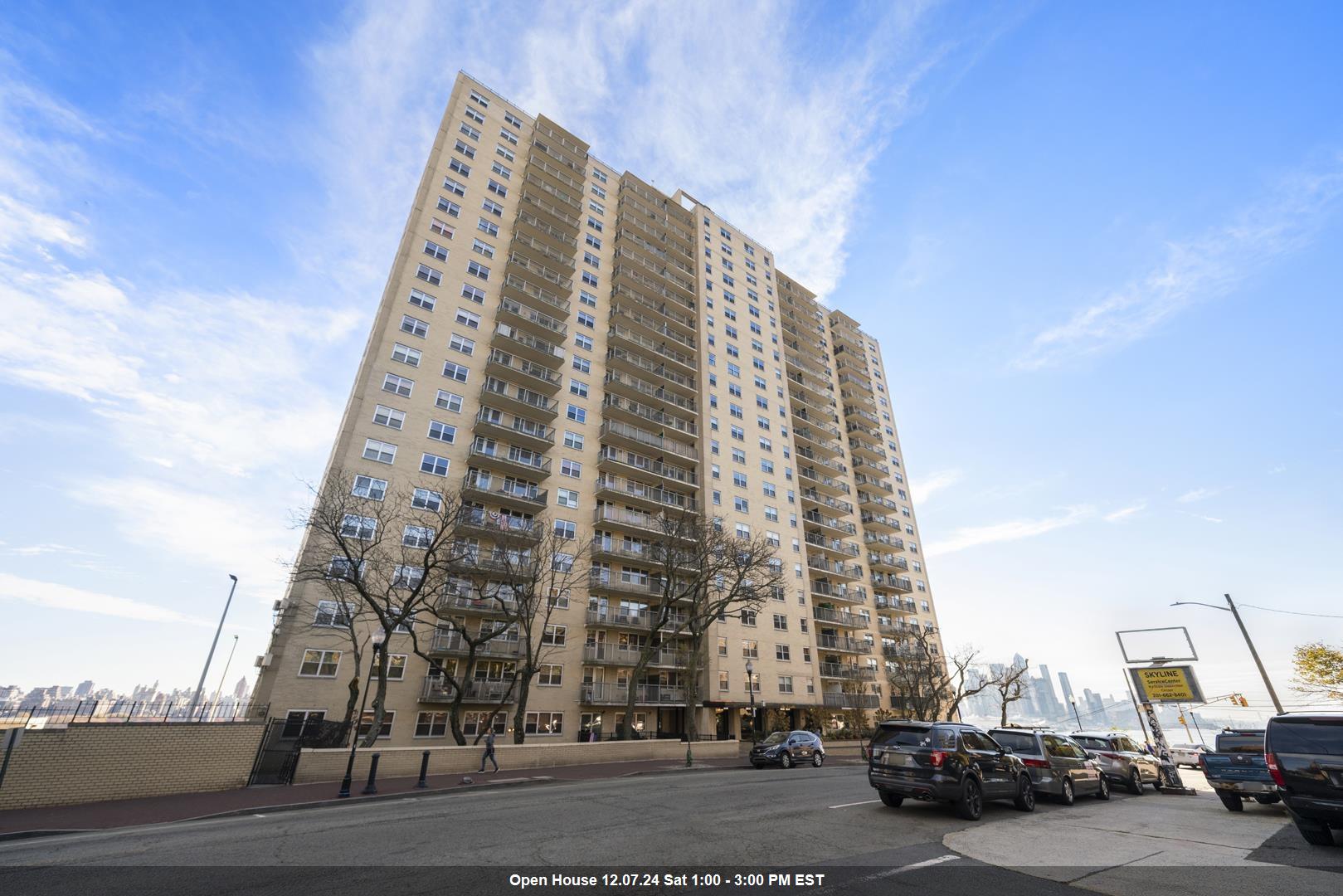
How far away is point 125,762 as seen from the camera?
15.1m

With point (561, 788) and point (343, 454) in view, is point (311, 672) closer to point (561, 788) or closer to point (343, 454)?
point (343, 454)

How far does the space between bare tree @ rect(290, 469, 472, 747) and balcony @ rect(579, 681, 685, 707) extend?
41.1 ft

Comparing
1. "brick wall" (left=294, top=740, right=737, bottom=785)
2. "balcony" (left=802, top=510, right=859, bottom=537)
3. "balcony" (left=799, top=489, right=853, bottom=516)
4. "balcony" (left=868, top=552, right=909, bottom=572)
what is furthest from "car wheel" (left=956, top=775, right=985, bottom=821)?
"balcony" (left=868, top=552, right=909, bottom=572)

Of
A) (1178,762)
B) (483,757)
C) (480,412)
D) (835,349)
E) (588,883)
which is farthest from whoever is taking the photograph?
(835,349)

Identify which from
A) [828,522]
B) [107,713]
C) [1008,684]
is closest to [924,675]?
[1008,684]

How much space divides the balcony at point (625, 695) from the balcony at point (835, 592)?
19.3 metres

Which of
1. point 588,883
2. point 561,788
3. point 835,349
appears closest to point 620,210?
point 835,349

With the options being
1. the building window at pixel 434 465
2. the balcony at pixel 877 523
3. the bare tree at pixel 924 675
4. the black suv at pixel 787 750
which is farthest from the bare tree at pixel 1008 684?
the building window at pixel 434 465

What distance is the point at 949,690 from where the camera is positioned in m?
54.4

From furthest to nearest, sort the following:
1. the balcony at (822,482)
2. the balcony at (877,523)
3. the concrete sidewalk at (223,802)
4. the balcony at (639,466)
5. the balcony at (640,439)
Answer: the balcony at (877,523)
the balcony at (822,482)
the balcony at (640,439)
the balcony at (639,466)
the concrete sidewalk at (223,802)

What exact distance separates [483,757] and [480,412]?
79.2 feet

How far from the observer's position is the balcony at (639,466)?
43406mm

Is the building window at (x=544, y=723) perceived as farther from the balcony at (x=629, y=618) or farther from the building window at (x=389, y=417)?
the building window at (x=389, y=417)

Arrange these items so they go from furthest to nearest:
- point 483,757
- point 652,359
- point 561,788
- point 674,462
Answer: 1. point 652,359
2. point 674,462
3. point 483,757
4. point 561,788
